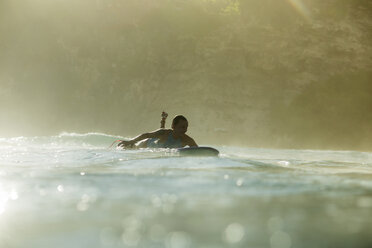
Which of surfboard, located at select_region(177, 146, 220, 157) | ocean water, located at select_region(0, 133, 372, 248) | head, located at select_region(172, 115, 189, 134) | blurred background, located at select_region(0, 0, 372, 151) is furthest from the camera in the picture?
blurred background, located at select_region(0, 0, 372, 151)

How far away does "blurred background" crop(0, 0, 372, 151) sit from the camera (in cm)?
2164

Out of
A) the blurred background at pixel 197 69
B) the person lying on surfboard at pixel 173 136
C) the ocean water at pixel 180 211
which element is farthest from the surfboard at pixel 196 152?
the blurred background at pixel 197 69

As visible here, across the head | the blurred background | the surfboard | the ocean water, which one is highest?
the blurred background

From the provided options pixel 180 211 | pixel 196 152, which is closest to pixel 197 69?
pixel 196 152

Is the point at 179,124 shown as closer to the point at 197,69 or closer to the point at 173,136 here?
the point at 173,136

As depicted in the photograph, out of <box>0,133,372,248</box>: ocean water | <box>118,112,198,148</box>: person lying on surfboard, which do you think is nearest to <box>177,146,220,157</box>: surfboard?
<box>118,112,198,148</box>: person lying on surfboard

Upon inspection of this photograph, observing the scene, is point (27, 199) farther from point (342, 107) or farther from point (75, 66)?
point (75, 66)

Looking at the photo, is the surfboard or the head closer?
the surfboard

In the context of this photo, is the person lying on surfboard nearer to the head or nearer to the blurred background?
the head

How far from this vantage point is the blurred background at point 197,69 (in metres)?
21.6

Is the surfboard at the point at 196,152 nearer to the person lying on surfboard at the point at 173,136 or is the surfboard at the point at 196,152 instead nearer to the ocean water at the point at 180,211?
the person lying on surfboard at the point at 173,136

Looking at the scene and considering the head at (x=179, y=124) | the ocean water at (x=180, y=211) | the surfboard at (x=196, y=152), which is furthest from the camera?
the head at (x=179, y=124)

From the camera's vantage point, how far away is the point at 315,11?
24.3 meters

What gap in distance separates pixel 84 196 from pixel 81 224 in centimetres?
73
